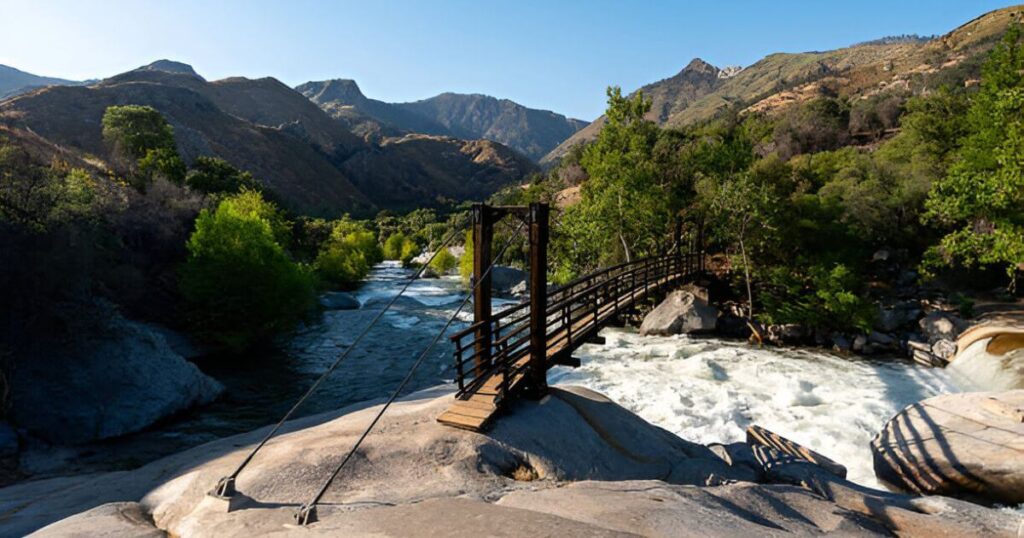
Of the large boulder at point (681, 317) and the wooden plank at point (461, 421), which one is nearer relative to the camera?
the wooden plank at point (461, 421)

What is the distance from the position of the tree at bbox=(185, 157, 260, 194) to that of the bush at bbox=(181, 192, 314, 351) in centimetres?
2353

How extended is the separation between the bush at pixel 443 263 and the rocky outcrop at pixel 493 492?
53160 millimetres

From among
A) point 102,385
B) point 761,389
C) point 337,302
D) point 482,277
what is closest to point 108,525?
point 482,277

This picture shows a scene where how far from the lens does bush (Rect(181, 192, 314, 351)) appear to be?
21875mm

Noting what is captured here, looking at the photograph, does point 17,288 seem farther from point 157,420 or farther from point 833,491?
point 833,491

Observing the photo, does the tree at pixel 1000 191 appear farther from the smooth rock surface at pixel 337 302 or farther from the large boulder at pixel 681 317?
the smooth rock surface at pixel 337 302

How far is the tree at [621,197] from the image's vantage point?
2909 cm

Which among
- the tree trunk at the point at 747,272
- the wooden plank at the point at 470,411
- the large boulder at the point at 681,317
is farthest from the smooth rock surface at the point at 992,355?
the wooden plank at the point at 470,411

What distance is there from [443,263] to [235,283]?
42.0 meters

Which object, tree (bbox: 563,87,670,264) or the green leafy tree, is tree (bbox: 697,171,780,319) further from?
the green leafy tree

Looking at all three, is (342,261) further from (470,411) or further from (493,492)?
(493,492)

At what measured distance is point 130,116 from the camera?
178ft

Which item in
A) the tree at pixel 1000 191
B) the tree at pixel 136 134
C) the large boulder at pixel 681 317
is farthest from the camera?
the tree at pixel 136 134

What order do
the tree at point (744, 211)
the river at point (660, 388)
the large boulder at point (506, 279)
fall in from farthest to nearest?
1. the large boulder at point (506, 279)
2. the tree at point (744, 211)
3. the river at point (660, 388)
